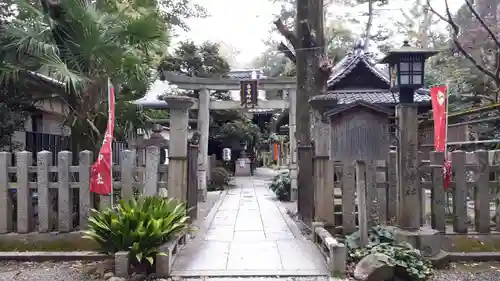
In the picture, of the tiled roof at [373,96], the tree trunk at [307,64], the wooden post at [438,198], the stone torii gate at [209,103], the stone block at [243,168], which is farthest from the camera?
the stone block at [243,168]

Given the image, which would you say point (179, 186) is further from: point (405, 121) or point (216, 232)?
point (405, 121)

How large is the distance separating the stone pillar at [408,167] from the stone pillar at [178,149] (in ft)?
10.9

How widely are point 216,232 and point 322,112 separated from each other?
3058 millimetres

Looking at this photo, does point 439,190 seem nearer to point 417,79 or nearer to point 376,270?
point 417,79

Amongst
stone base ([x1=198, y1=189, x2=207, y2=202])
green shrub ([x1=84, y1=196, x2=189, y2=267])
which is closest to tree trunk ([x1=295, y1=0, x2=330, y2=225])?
green shrub ([x1=84, y1=196, x2=189, y2=267])

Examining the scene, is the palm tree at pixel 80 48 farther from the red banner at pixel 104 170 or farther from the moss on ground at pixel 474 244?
the moss on ground at pixel 474 244

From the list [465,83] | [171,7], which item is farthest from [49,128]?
[465,83]

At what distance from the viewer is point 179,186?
642 cm

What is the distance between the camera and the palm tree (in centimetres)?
659

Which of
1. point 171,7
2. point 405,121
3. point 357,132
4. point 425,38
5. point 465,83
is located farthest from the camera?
point 425,38

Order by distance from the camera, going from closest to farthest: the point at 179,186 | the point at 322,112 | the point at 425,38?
the point at 179,186
the point at 322,112
the point at 425,38

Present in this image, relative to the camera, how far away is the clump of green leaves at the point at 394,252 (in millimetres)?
4988

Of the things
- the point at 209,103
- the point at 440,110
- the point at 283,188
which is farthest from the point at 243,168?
the point at 440,110

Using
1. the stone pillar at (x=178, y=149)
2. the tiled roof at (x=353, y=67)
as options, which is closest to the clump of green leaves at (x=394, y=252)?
the stone pillar at (x=178, y=149)
